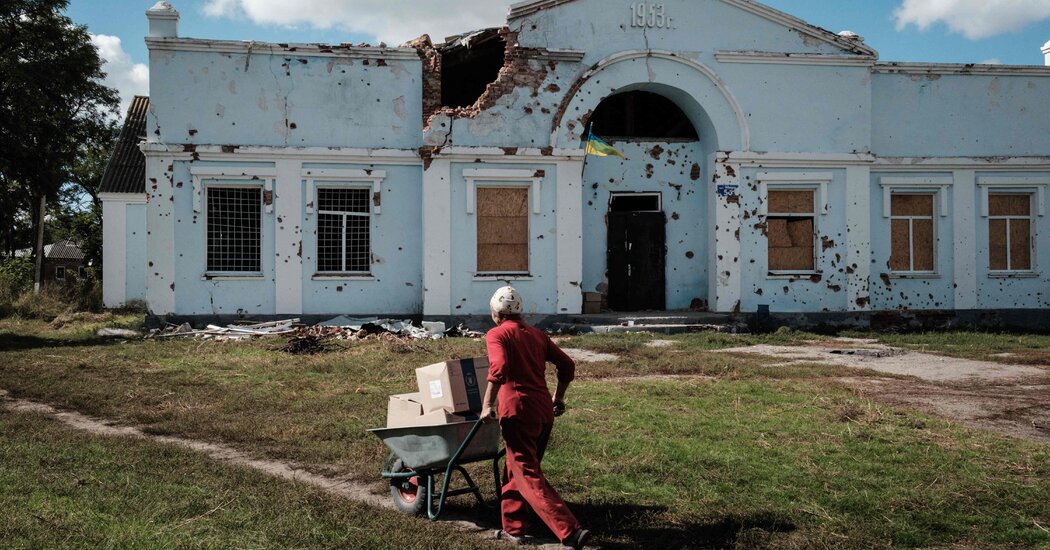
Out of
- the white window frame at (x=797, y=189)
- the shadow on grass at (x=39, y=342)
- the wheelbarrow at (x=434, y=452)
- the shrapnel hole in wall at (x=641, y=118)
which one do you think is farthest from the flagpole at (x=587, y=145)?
the wheelbarrow at (x=434, y=452)

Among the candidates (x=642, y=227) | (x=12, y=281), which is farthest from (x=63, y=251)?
(x=642, y=227)

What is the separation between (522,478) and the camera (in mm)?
5000

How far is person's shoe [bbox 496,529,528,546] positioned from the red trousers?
0.7 inches

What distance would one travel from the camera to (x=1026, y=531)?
5023 millimetres

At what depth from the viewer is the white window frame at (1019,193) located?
19969 mm

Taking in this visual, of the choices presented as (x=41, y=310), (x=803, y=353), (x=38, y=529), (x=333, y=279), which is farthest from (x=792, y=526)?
(x=41, y=310)

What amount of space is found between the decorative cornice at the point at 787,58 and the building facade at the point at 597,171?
0.19 feet

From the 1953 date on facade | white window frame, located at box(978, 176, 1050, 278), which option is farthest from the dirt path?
white window frame, located at box(978, 176, 1050, 278)

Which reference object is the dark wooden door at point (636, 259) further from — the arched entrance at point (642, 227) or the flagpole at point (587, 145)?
the flagpole at point (587, 145)

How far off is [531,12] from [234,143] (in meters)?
6.69

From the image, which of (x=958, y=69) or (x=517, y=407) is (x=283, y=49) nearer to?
(x=517, y=407)

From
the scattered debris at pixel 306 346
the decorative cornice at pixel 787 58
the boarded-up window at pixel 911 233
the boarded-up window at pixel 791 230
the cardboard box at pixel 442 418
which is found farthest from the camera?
the boarded-up window at pixel 911 233

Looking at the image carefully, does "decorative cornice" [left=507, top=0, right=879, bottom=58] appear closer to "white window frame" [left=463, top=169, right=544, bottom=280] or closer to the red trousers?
"white window frame" [left=463, top=169, right=544, bottom=280]

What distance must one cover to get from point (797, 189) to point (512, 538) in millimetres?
15924
